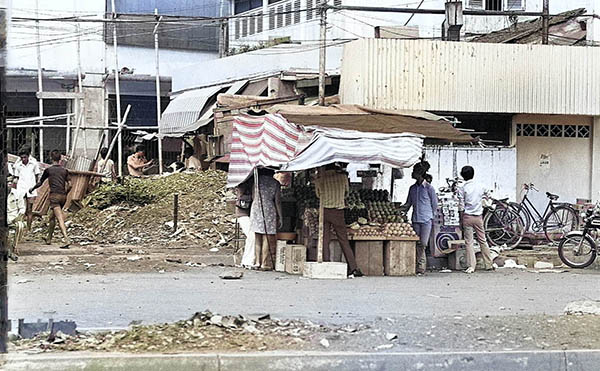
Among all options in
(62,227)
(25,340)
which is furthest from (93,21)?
(25,340)

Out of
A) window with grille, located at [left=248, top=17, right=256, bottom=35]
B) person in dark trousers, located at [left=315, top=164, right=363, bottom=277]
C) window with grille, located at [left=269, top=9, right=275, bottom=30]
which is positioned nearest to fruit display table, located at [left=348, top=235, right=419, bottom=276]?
person in dark trousers, located at [left=315, top=164, right=363, bottom=277]

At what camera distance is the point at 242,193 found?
15.8 metres

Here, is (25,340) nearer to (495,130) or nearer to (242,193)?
(242,193)

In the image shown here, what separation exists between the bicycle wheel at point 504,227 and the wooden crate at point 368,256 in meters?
4.44

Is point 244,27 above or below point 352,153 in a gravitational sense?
above

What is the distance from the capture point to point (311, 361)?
317 inches

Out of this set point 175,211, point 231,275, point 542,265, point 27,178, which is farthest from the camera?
point 175,211

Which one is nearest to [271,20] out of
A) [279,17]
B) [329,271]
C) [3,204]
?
[279,17]

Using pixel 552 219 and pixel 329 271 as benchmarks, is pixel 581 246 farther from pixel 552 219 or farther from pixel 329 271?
pixel 329 271

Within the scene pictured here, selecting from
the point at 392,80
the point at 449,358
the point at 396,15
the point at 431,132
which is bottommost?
the point at 449,358

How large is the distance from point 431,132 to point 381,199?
55.3 inches

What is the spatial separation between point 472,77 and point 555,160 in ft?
9.46

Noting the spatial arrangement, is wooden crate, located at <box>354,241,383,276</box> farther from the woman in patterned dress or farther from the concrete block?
the woman in patterned dress

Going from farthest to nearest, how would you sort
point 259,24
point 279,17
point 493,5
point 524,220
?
point 259,24, point 279,17, point 493,5, point 524,220
